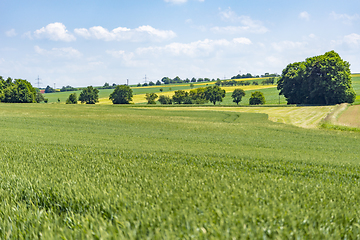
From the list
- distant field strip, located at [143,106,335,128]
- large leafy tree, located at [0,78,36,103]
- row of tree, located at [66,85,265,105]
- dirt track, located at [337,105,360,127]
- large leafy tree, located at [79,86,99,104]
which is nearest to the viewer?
dirt track, located at [337,105,360,127]

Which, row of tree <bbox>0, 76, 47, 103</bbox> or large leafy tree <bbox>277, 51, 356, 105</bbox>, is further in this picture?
row of tree <bbox>0, 76, 47, 103</bbox>

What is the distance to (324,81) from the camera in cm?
7706

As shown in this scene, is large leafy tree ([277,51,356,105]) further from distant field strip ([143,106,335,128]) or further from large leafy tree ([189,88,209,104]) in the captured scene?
large leafy tree ([189,88,209,104])

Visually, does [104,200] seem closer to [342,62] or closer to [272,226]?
[272,226]

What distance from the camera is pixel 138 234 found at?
267 centimetres

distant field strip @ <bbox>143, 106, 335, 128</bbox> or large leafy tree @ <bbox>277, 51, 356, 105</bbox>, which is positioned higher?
large leafy tree @ <bbox>277, 51, 356, 105</bbox>

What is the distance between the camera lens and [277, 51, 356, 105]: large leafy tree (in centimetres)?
7714

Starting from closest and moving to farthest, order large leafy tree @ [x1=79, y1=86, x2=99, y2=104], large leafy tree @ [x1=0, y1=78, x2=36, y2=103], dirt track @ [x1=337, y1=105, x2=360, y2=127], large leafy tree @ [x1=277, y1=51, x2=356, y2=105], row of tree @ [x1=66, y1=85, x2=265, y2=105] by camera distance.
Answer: dirt track @ [x1=337, y1=105, x2=360, y2=127], large leafy tree @ [x1=277, y1=51, x2=356, y2=105], large leafy tree @ [x1=0, y1=78, x2=36, y2=103], row of tree @ [x1=66, y1=85, x2=265, y2=105], large leafy tree @ [x1=79, y1=86, x2=99, y2=104]

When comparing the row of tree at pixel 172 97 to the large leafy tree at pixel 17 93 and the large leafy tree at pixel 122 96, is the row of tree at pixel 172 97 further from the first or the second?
the large leafy tree at pixel 17 93

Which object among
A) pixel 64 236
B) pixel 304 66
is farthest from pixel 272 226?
pixel 304 66

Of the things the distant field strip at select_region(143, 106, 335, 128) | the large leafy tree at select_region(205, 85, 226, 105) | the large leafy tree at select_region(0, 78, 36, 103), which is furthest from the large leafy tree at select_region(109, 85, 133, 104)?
the distant field strip at select_region(143, 106, 335, 128)

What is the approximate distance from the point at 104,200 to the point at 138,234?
1246mm

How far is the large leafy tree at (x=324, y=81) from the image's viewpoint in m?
77.1

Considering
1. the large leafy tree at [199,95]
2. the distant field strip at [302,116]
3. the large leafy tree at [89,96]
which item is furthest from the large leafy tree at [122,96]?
the distant field strip at [302,116]
